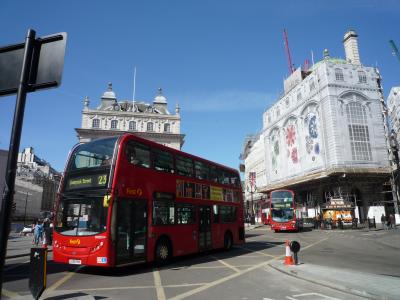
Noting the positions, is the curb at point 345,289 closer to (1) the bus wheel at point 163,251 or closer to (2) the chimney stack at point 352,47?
(1) the bus wheel at point 163,251

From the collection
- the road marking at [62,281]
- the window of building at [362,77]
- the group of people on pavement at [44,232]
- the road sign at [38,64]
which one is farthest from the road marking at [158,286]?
the window of building at [362,77]

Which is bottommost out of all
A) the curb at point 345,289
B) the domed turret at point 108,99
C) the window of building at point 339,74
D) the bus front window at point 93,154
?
the curb at point 345,289

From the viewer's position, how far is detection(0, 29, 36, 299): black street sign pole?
10.2 feet

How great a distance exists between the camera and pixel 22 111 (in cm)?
340

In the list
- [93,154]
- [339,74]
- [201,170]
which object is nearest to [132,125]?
[339,74]

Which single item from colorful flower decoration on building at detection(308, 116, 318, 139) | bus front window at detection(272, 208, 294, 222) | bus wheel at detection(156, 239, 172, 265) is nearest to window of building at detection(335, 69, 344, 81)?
colorful flower decoration on building at detection(308, 116, 318, 139)

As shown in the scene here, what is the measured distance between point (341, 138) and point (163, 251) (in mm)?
38816

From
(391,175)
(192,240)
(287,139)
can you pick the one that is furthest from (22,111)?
(287,139)

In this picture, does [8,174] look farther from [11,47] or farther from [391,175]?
[391,175]

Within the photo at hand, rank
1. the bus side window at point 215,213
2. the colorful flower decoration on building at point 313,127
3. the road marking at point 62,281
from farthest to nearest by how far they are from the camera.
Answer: the colorful flower decoration on building at point 313,127
the bus side window at point 215,213
the road marking at point 62,281

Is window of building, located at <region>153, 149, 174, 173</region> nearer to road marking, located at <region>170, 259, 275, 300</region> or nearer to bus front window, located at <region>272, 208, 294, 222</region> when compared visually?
road marking, located at <region>170, 259, 275, 300</region>

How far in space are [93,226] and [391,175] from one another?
44.8 m

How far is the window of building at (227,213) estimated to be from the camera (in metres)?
16.3

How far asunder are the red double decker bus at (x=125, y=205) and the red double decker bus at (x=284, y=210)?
19.4m
